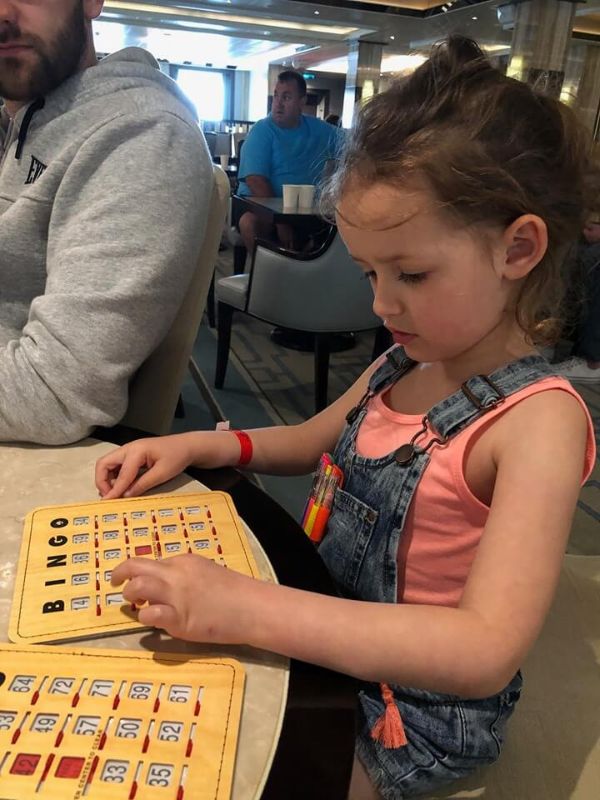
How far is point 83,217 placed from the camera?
2.76 feet

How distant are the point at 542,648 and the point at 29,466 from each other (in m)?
0.71

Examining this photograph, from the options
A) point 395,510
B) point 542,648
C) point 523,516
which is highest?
point 523,516

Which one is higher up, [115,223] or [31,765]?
[115,223]

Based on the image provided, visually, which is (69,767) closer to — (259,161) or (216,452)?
(216,452)

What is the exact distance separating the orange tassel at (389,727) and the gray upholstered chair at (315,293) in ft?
6.83

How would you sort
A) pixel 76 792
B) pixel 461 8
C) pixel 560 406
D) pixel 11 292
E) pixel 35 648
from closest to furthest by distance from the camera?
pixel 76 792
pixel 35 648
pixel 560 406
pixel 11 292
pixel 461 8

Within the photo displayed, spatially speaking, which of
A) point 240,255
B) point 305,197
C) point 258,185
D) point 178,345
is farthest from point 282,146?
point 178,345

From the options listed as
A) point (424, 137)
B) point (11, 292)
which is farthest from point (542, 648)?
point (11, 292)

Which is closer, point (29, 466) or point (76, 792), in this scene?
point (76, 792)

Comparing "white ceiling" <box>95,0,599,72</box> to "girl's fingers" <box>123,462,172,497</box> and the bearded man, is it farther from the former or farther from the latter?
"girl's fingers" <box>123,462,172,497</box>

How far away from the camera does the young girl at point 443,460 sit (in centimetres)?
51

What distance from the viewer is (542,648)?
0.86 meters

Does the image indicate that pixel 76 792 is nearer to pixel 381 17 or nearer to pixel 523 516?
pixel 523 516

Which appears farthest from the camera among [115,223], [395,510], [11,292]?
[11,292]
